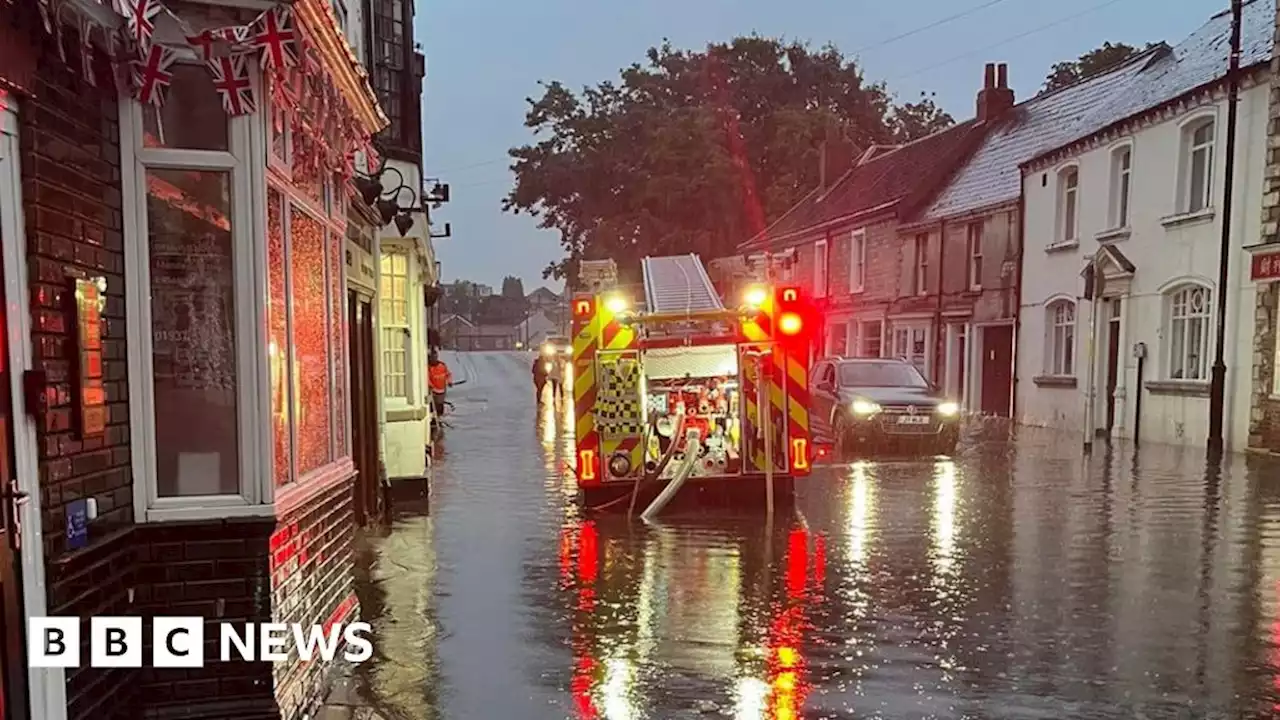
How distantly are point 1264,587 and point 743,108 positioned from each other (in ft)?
123

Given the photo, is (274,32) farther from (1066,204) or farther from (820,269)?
(820,269)

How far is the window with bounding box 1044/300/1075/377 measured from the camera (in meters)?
20.3

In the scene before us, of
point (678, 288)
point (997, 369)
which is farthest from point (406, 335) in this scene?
point (997, 369)

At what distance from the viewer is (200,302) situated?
4.14 meters

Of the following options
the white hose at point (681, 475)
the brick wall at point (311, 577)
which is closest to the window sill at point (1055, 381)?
the white hose at point (681, 475)

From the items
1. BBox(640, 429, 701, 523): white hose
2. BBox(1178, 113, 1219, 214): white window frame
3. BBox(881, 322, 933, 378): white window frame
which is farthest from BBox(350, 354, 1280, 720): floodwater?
BBox(881, 322, 933, 378): white window frame

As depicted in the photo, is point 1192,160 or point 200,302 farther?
point 1192,160

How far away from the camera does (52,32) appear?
3.27 metres

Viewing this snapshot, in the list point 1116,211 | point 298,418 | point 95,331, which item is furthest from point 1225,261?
point 95,331

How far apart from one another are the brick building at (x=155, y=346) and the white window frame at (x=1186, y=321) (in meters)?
15.5

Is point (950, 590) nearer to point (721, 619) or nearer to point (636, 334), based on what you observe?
point (721, 619)

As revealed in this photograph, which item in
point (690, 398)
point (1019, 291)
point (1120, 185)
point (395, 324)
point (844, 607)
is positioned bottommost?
point (844, 607)

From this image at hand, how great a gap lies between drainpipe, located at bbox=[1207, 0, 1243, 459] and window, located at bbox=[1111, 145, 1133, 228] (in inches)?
118

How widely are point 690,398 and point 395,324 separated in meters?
3.33
